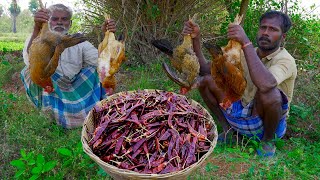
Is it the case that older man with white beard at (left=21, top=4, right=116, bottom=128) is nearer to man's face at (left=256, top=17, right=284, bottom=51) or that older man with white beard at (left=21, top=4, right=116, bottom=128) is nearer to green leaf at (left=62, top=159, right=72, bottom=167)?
green leaf at (left=62, top=159, right=72, bottom=167)

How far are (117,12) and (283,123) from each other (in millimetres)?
4578

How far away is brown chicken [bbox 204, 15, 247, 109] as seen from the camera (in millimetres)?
3500

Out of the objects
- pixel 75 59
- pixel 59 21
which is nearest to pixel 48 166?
pixel 75 59

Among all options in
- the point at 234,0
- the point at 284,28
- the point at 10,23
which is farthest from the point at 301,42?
the point at 10,23

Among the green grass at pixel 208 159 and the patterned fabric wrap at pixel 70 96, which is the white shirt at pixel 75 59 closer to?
the patterned fabric wrap at pixel 70 96

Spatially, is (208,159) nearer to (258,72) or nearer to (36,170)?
(258,72)

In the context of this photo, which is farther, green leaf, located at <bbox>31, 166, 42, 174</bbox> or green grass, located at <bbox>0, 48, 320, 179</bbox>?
green grass, located at <bbox>0, 48, 320, 179</bbox>

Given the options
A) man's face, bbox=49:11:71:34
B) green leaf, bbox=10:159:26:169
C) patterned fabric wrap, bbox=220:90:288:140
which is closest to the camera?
green leaf, bbox=10:159:26:169

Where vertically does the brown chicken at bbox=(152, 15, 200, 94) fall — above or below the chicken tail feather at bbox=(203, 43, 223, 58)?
below

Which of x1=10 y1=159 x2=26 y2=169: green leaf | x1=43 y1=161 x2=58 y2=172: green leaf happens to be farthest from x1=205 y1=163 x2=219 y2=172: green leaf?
x1=10 y1=159 x2=26 y2=169: green leaf

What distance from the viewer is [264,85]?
3.82 metres

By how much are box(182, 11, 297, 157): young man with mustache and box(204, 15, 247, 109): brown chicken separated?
0.17 m

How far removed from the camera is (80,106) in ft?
16.6

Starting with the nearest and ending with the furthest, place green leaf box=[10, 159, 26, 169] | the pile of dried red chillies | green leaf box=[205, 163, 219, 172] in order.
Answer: the pile of dried red chillies < green leaf box=[10, 159, 26, 169] < green leaf box=[205, 163, 219, 172]
